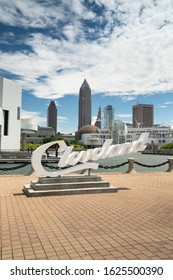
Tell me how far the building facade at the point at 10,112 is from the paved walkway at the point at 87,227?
47.0m

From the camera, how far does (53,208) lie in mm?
8875

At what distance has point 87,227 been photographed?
6805mm

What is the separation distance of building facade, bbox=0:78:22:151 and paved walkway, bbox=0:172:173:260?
46981mm

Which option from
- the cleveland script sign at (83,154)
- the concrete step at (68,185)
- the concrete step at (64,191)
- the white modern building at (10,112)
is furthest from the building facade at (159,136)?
the concrete step at (64,191)

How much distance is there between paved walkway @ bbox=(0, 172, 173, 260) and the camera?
5238 mm

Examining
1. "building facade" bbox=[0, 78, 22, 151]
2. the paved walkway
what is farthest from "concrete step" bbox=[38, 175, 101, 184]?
"building facade" bbox=[0, 78, 22, 151]

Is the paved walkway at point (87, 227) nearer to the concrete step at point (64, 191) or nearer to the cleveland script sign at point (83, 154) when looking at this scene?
the concrete step at point (64, 191)

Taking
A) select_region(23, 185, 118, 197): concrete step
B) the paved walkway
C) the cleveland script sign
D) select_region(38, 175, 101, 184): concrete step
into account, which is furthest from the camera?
the cleveland script sign

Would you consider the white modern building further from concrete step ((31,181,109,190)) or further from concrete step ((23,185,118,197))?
concrete step ((23,185,118,197))

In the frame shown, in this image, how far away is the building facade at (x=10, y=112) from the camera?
182ft

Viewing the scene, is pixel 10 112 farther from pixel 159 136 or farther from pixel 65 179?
pixel 159 136

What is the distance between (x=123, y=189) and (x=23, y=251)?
808 cm

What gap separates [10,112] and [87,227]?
53.4 m

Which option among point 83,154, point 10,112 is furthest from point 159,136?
point 83,154
